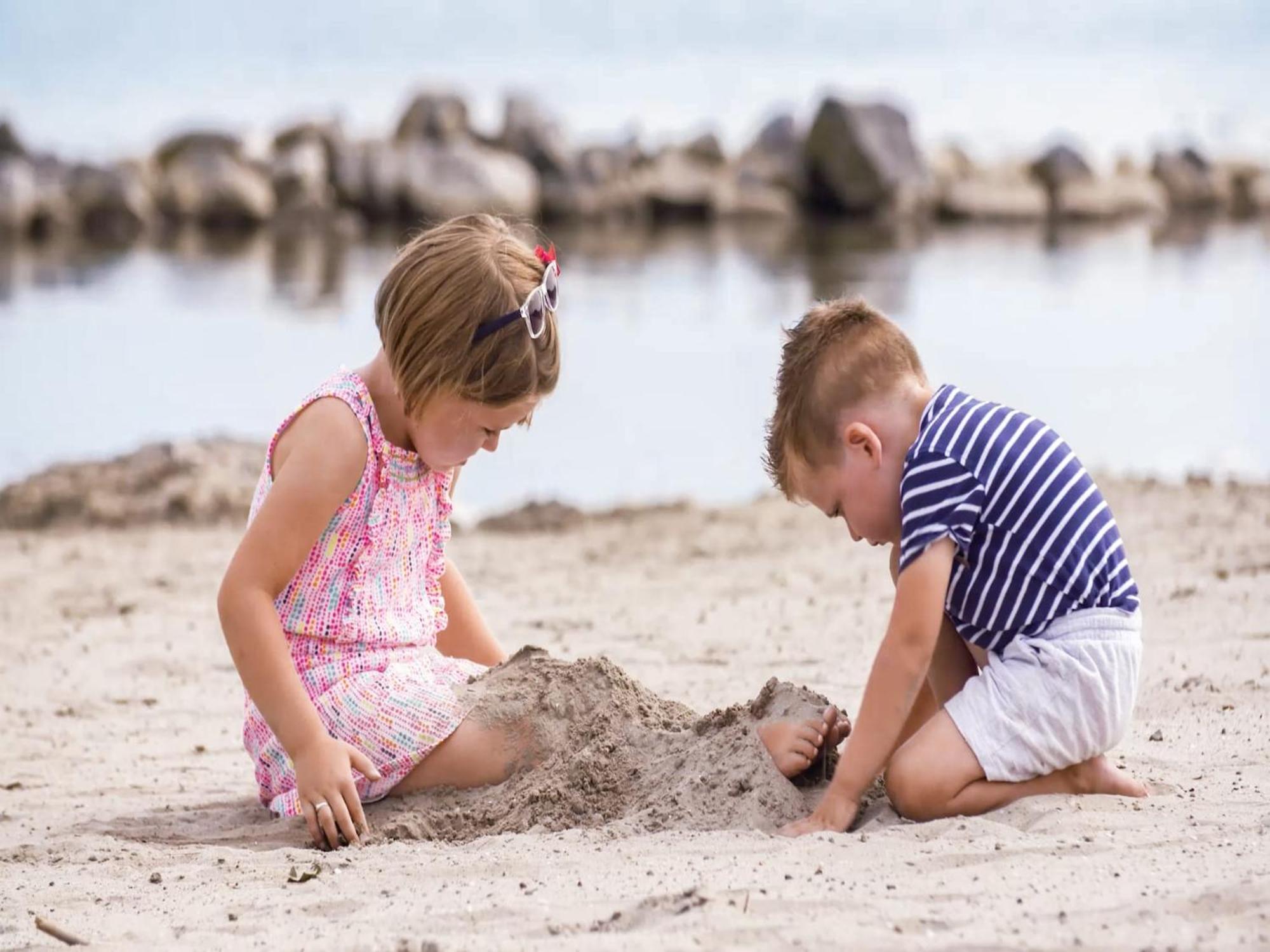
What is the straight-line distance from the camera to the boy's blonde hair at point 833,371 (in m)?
3.29

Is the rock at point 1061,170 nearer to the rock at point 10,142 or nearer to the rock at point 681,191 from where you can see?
the rock at point 681,191

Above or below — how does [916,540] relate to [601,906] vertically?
above

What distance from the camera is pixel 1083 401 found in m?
10.7

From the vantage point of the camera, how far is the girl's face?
3494mm

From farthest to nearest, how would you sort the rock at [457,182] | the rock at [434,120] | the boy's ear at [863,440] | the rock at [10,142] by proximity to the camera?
the rock at [434,120], the rock at [10,142], the rock at [457,182], the boy's ear at [863,440]

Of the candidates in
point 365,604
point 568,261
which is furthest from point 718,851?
point 568,261

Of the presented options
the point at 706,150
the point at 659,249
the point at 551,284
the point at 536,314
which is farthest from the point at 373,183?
the point at 536,314

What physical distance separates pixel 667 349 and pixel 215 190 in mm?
17502

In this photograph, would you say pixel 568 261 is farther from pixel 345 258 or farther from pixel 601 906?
pixel 601 906

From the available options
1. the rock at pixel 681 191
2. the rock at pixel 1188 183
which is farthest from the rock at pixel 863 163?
the rock at pixel 1188 183

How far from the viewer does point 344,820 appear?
338 cm

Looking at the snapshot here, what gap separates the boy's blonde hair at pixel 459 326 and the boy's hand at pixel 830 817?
1109mm

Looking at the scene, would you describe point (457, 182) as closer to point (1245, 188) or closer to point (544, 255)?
point (1245, 188)

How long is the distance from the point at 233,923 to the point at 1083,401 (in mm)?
8894
